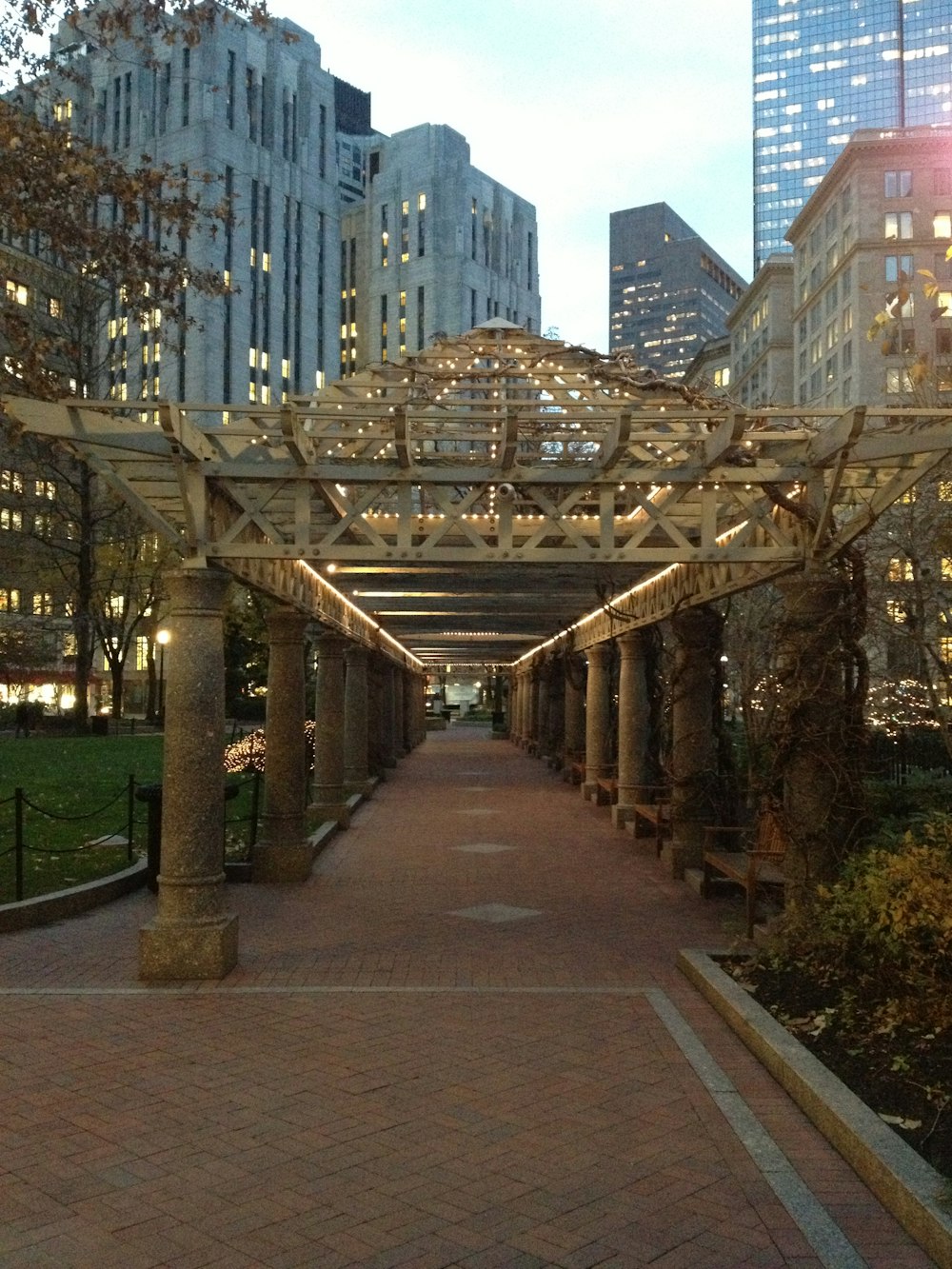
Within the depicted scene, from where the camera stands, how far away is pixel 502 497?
8383mm

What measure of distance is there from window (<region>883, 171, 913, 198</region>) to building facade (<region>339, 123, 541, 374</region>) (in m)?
61.1

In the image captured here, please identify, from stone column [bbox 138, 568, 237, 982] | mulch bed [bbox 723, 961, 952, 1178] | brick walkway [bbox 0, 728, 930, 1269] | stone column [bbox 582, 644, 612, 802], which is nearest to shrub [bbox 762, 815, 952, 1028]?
mulch bed [bbox 723, 961, 952, 1178]

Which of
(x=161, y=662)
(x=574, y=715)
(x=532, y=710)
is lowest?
(x=532, y=710)

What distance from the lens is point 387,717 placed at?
94.3 feet

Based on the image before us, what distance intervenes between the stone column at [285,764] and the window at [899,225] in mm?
59082

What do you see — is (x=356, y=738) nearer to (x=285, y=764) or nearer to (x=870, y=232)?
(x=285, y=764)

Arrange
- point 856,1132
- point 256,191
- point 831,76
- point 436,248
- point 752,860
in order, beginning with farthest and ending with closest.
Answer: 1. point 831,76
2. point 436,248
3. point 256,191
4. point 752,860
5. point 856,1132

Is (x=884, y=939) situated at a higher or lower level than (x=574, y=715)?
lower

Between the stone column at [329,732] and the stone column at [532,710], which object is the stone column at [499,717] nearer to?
the stone column at [532,710]

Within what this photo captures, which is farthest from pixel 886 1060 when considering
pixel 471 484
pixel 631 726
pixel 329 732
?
pixel 631 726

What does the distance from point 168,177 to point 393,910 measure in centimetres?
689

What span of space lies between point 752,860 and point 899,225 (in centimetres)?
6197

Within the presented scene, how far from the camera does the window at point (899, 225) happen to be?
6200cm

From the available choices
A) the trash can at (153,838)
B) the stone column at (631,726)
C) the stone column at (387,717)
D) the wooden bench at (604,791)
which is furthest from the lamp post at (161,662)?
the trash can at (153,838)
